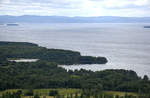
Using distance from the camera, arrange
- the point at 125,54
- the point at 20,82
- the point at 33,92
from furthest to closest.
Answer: the point at 125,54 → the point at 20,82 → the point at 33,92

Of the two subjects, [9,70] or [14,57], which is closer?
[9,70]

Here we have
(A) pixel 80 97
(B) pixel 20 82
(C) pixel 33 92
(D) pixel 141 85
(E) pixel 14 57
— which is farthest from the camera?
(E) pixel 14 57

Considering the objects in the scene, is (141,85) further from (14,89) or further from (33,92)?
(14,89)

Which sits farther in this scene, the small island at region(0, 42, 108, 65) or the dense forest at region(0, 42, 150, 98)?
the small island at region(0, 42, 108, 65)

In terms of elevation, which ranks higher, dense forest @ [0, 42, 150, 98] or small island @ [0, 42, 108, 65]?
small island @ [0, 42, 108, 65]

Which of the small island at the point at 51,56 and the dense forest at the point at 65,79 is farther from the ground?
the small island at the point at 51,56

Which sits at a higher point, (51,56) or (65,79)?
(51,56)

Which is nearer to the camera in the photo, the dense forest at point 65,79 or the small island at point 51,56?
the dense forest at point 65,79

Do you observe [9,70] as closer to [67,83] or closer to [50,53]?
[67,83]

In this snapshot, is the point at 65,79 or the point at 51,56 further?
the point at 51,56

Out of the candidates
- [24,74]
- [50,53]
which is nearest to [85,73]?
[24,74]
